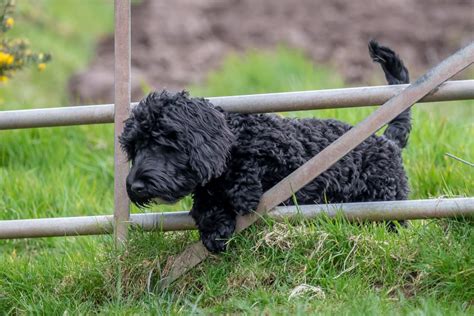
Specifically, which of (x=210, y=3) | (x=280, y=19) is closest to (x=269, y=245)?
(x=280, y=19)

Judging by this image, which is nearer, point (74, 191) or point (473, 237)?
point (473, 237)

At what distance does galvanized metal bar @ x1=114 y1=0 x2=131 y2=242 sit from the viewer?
436cm

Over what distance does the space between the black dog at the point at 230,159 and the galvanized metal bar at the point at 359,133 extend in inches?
2.8

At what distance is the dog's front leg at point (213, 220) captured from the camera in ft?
13.6

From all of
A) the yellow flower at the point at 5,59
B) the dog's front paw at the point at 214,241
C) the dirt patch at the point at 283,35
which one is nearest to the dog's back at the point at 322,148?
the dog's front paw at the point at 214,241

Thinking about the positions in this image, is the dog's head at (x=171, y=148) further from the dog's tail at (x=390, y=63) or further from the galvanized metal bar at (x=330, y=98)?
the dog's tail at (x=390, y=63)

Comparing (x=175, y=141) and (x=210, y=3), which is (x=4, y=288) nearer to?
(x=175, y=141)

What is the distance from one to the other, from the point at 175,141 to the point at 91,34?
10128 millimetres

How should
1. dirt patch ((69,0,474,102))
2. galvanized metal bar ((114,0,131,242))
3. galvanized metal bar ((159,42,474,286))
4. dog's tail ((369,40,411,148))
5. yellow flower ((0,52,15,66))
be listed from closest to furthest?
1. galvanized metal bar ((159,42,474,286))
2. galvanized metal bar ((114,0,131,242))
3. dog's tail ((369,40,411,148))
4. yellow flower ((0,52,15,66))
5. dirt patch ((69,0,474,102))

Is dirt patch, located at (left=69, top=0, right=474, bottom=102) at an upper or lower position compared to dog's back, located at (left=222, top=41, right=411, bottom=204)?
lower

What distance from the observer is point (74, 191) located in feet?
18.6

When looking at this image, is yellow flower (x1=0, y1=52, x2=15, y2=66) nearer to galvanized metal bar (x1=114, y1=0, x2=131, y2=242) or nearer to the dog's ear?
galvanized metal bar (x1=114, y1=0, x2=131, y2=242)

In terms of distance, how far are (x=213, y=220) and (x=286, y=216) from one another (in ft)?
1.18

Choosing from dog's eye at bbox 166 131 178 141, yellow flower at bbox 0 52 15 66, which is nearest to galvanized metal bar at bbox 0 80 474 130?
dog's eye at bbox 166 131 178 141
